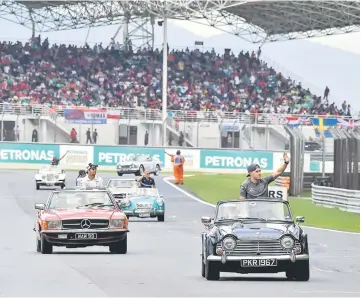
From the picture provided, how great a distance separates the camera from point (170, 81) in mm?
78438

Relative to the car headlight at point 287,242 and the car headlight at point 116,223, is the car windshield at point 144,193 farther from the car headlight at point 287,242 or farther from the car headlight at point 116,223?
the car headlight at point 287,242

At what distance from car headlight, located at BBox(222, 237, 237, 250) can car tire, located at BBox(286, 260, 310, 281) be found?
0.77m

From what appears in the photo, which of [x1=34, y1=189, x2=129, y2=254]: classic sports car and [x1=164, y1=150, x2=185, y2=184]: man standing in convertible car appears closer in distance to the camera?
[x1=34, y1=189, x2=129, y2=254]: classic sports car

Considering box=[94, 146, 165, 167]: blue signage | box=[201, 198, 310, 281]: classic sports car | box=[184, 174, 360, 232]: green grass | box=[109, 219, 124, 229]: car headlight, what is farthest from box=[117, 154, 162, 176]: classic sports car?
box=[201, 198, 310, 281]: classic sports car

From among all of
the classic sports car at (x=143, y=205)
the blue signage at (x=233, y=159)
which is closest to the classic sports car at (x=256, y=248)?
the classic sports car at (x=143, y=205)

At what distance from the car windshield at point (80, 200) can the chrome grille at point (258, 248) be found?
5861 mm

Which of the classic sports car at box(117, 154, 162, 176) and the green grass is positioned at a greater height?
the classic sports car at box(117, 154, 162, 176)

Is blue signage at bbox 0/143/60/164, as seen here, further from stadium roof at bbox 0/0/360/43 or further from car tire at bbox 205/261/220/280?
car tire at bbox 205/261/220/280

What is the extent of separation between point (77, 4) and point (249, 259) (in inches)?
2633

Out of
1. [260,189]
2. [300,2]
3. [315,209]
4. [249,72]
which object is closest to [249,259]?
[260,189]

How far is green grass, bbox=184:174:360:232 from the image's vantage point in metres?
31.8

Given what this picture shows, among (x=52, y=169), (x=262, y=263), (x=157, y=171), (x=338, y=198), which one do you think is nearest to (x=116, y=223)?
(x=262, y=263)

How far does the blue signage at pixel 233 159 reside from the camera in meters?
67.5

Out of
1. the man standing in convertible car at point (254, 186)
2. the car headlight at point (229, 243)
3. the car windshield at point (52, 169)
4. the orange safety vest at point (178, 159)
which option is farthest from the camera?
the orange safety vest at point (178, 159)
